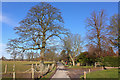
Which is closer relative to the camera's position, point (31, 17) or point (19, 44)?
point (19, 44)

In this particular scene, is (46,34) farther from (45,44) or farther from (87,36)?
(87,36)

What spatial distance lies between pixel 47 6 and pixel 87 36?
10.8 metres

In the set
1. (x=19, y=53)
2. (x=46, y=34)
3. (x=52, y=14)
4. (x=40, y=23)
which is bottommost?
(x=19, y=53)

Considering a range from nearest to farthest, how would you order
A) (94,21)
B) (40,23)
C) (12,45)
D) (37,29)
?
(12,45), (37,29), (40,23), (94,21)

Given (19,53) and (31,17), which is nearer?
(19,53)

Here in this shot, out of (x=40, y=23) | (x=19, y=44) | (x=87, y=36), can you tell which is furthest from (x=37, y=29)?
(x=87, y=36)

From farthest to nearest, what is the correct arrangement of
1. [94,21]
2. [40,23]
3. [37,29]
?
[94,21], [40,23], [37,29]

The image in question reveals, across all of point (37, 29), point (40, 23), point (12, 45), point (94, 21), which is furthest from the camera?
point (94, 21)

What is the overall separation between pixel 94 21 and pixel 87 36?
2.93 m

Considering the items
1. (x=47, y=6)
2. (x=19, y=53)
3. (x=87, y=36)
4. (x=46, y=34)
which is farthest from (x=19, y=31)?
(x=87, y=36)

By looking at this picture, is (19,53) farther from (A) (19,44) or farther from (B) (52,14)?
(B) (52,14)

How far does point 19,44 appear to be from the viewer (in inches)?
585

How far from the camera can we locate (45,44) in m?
16.3

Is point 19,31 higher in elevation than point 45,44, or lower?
higher
